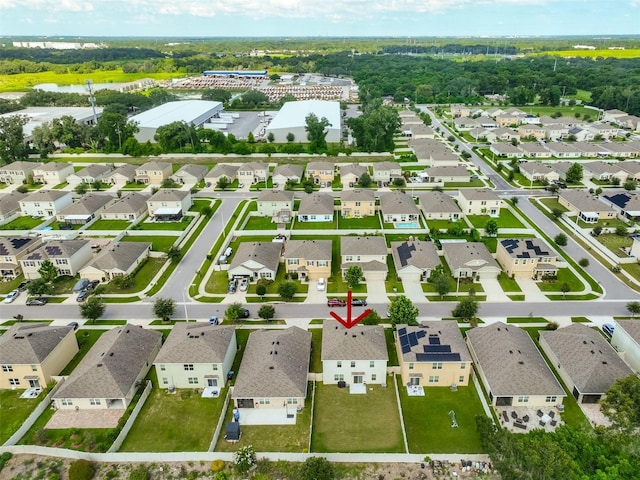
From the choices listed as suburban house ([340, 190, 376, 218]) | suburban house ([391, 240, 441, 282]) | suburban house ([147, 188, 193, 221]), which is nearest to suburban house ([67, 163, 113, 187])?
suburban house ([147, 188, 193, 221])

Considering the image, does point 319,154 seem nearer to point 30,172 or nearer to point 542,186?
point 542,186

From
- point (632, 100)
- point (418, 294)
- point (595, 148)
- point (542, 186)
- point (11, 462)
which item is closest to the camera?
point (11, 462)

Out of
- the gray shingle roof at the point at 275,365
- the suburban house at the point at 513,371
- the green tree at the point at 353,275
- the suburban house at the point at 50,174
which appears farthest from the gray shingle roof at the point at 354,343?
the suburban house at the point at 50,174

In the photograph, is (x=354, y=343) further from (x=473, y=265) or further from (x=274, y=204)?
(x=274, y=204)

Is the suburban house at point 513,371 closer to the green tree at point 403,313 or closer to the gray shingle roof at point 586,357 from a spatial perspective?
the gray shingle roof at point 586,357

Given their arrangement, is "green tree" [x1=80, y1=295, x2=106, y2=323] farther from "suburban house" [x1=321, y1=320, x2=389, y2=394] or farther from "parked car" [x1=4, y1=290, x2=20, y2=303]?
"suburban house" [x1=321, y1=320, x2=389, y2=394]

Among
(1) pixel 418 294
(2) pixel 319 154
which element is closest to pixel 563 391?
(1) pixel 418 294
